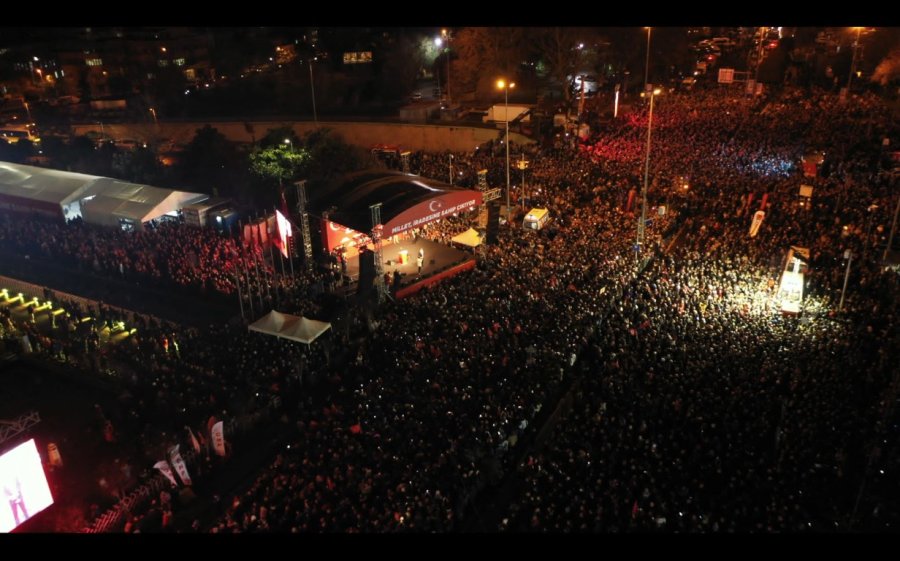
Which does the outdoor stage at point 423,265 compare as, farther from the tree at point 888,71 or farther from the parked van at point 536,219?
the tree at point 888,71

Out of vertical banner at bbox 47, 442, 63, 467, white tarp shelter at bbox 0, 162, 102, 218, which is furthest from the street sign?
white tarp shelter at bbox 0, 162, 102, 218

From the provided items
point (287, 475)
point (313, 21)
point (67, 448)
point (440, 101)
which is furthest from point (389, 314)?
point (440, 101)

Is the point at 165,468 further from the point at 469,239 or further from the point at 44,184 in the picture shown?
the point at 44,184

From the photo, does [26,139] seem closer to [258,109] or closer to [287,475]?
[258,109]

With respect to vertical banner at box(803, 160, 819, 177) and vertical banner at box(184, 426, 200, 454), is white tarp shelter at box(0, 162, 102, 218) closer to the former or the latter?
vertical banner at box(184, 426, 200, 454)

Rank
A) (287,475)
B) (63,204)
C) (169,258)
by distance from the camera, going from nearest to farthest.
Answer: (287,475), (169,258), (63,204)

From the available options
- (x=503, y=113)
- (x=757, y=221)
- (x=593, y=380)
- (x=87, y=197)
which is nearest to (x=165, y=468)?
(x=593, y=380)

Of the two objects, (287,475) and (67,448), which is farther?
(67,448)
